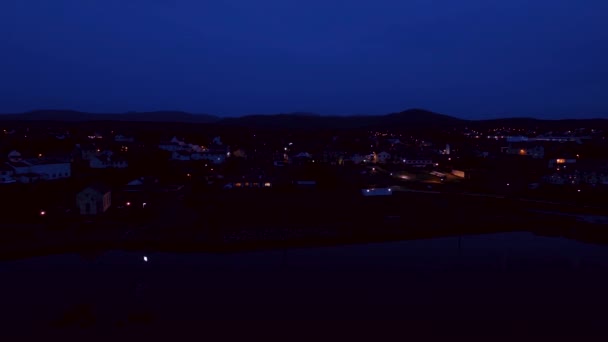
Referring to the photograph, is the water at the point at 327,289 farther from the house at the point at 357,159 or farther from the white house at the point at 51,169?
the house at the point at 357,159

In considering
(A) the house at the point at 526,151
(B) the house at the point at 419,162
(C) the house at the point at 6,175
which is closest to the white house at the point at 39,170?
(C) the house at the point at 6,175

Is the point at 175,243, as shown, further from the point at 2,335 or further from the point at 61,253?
the point at 2,335

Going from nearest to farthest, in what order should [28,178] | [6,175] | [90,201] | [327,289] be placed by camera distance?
[327,289]
[90,201]
[6,175]
[28,178]

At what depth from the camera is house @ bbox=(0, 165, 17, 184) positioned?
1946cm

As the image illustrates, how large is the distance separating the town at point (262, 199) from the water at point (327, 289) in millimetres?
1163

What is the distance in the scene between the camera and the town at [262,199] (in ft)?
45.1

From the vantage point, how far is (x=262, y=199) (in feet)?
60.9

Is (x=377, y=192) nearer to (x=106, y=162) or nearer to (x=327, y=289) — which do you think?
(x=327, y=289)

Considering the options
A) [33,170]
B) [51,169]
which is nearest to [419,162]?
[51,169]

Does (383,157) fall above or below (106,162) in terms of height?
below

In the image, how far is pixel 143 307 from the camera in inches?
370

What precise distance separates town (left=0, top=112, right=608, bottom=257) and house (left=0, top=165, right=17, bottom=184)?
0.04 meters

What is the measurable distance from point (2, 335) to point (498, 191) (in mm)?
19034

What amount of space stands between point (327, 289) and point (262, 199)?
845 cm
